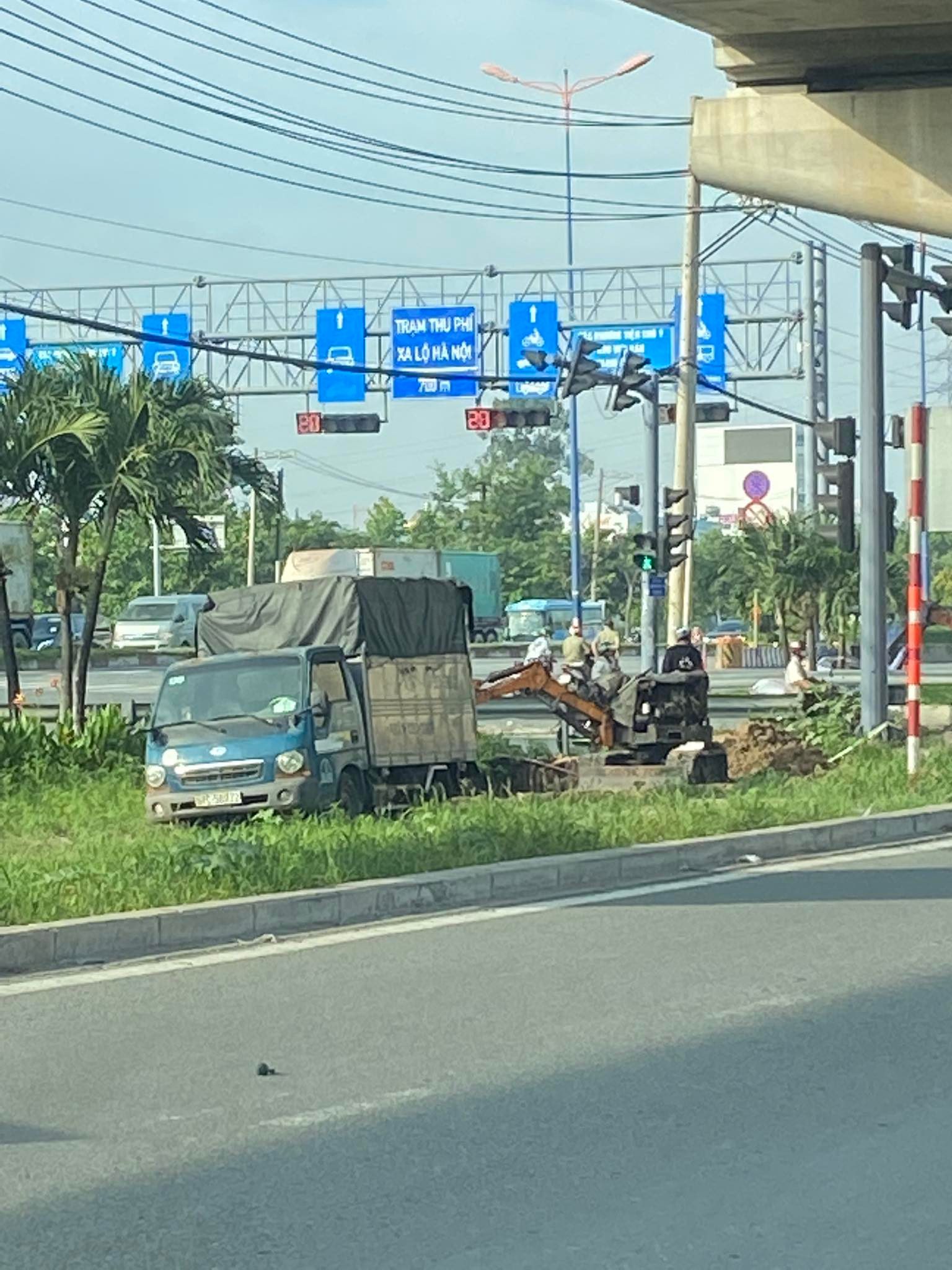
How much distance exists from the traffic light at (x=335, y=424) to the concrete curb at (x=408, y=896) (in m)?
37.7

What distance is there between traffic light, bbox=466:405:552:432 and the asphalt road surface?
3523 centimetres

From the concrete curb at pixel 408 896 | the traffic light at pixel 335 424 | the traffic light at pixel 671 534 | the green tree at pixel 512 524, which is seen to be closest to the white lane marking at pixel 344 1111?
→ the concrete curb at pixel 408 896

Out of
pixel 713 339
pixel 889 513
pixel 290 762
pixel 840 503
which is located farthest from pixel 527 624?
pixel 290 762

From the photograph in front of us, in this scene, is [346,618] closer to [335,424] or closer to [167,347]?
[167,347]

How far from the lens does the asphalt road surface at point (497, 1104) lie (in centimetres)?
598

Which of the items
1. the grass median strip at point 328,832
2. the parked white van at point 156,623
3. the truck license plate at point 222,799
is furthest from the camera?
the parked white van at point 156,623

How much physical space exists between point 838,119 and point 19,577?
42.4 meters

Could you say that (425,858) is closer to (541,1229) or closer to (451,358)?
A: (541,1229)

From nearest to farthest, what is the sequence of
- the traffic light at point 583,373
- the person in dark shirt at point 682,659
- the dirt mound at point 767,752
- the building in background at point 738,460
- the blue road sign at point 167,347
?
the dirt mound at point 767,752 → the person in dark shirt at point 682,659 → the traffic light at point 583,373 → the blue road sign at point 167,347 → the building in background at point 738,460

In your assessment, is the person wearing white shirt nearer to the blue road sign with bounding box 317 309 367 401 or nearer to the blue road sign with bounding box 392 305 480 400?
the blue road sign with bounding box 392 305 480 400

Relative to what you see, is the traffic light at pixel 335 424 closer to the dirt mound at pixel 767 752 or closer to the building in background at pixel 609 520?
the dirt mound at pixel 767 752

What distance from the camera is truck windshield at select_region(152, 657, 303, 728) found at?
19234mm

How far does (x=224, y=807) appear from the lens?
718 inches

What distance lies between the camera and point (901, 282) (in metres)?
22.6
